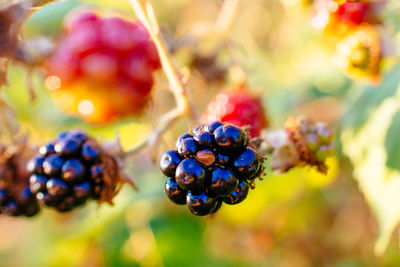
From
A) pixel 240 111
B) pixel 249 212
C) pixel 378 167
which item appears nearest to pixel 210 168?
pixel 240 111

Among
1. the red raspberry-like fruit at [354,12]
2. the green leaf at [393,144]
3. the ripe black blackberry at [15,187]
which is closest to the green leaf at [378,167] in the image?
→ the green leaf at [393,144]

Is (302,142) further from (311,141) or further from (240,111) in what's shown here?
(240,111)

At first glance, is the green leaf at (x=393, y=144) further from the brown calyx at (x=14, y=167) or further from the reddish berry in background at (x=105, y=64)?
the brown calyx at (x=14, y=167)

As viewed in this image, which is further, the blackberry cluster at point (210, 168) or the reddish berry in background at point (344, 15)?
the reddish berry in background at point (344, 15)

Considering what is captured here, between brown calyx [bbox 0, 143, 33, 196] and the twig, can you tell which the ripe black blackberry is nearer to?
brown calyx [bbox 0, 143, 33, 196]

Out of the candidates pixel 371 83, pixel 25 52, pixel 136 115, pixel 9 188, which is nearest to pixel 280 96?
pixel 371 83

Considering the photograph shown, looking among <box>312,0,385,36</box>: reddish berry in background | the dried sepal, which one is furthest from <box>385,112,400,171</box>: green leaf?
<box>312,0,385,36</box>: reddish berry in background
